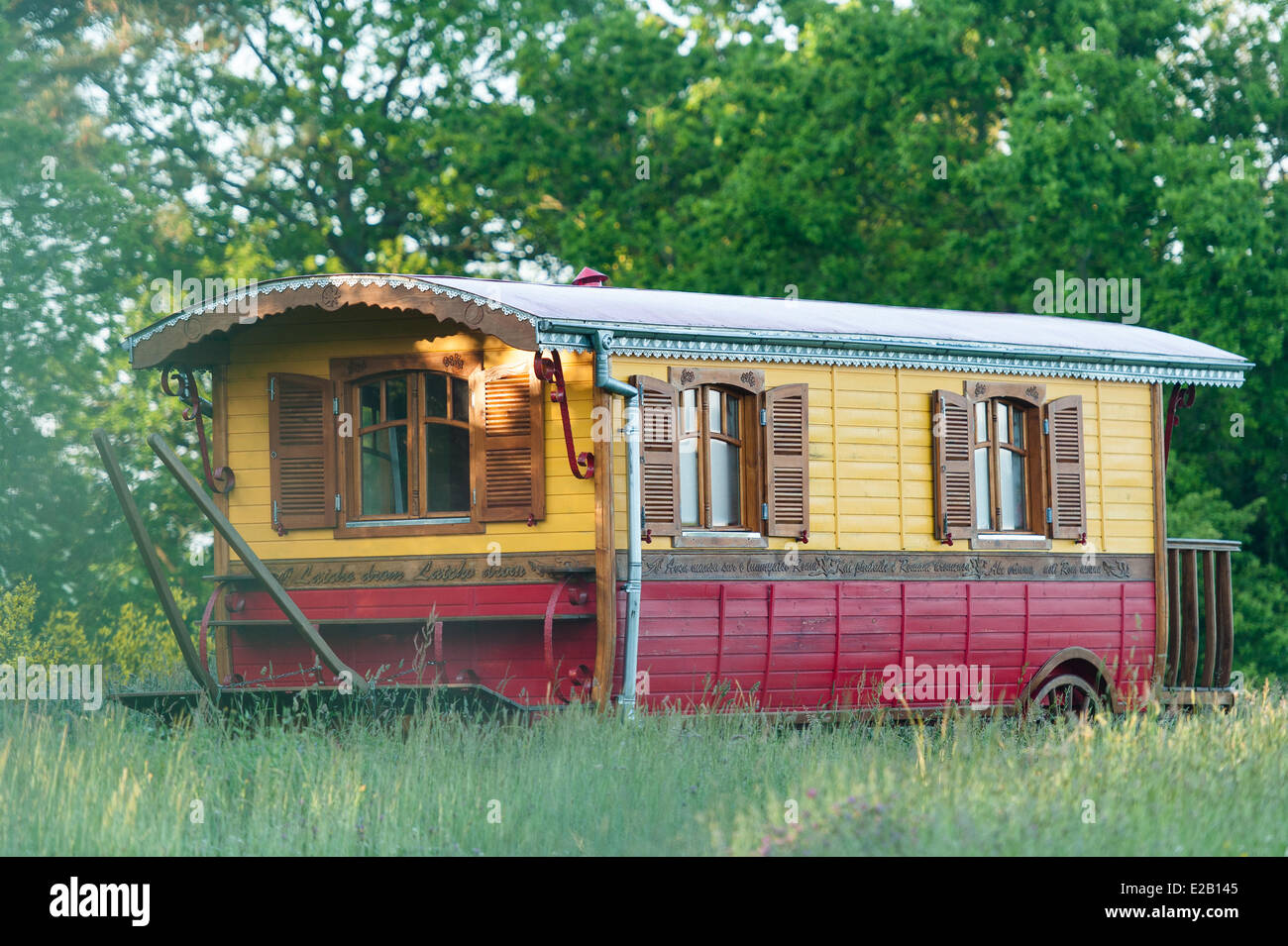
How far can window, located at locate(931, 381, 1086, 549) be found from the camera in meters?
14.9

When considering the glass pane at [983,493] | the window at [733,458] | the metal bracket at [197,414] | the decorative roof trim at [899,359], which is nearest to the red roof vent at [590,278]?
the window at [733,458]

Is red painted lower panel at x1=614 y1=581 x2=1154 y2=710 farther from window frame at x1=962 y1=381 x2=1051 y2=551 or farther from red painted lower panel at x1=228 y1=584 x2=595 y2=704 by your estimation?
red painted lower panel at x1=228 y1=584 x2=595 y2=704

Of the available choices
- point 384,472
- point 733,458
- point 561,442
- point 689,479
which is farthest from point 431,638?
point 733,458

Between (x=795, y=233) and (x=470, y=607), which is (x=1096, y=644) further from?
(x=795, y=233)

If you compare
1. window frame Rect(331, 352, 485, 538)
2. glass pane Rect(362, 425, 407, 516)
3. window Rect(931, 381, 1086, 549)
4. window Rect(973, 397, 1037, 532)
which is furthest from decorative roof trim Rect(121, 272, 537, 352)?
window Rect(973, 397, 1037, 532)

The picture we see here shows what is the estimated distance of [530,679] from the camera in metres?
13.4

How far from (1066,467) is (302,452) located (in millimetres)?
6838

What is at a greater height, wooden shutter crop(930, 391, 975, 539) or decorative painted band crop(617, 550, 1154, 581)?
wooden shutter crop(930, 391, 975, 539)

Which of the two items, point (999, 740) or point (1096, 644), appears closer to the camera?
point (999, 740)

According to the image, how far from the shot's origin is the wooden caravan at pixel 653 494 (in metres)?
13.1

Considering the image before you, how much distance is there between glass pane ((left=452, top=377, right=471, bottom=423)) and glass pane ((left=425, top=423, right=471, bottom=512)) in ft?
0.34

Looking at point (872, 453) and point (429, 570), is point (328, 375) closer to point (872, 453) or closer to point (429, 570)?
point (429, 570)

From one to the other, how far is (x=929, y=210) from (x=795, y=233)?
7.12 feet

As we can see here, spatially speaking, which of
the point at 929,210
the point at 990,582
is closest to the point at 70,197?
the point at 929,210
